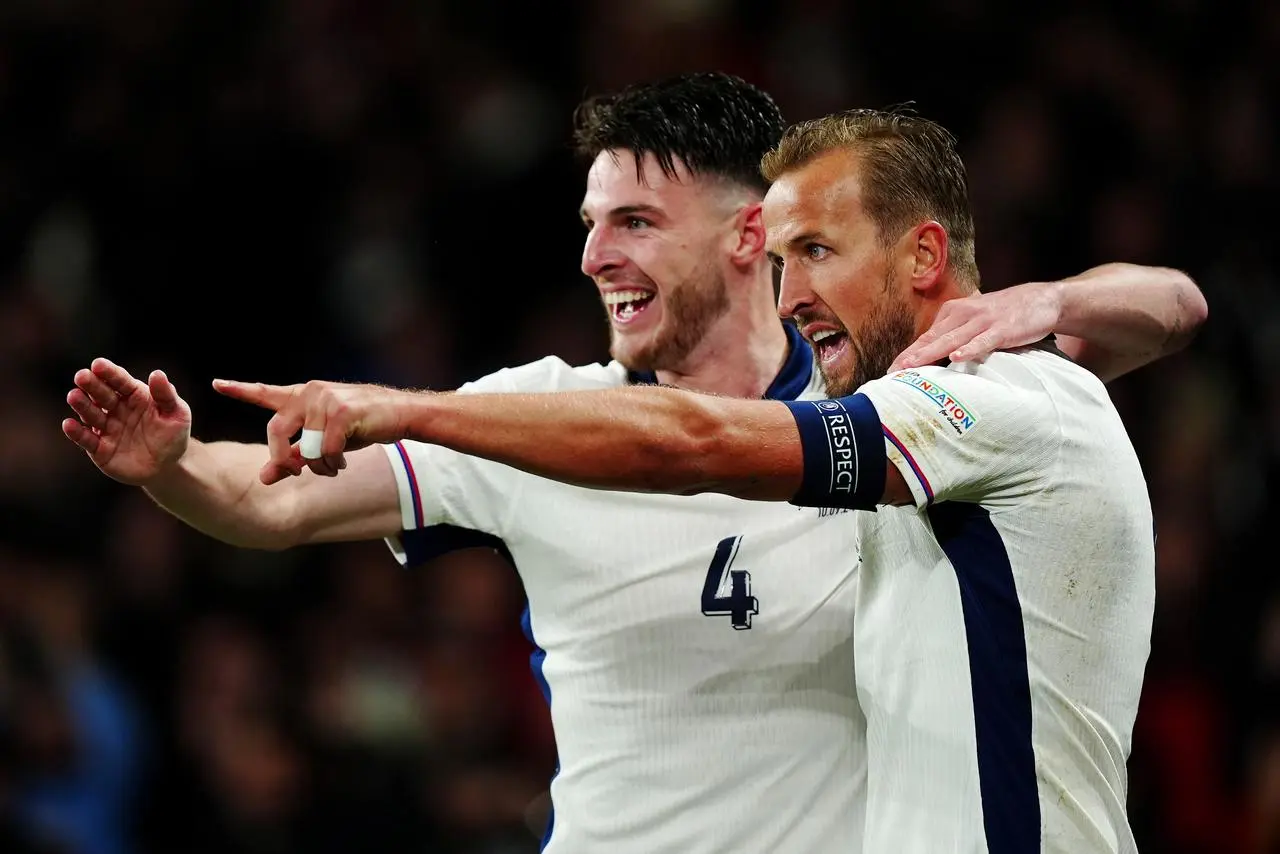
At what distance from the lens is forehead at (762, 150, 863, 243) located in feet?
10.8

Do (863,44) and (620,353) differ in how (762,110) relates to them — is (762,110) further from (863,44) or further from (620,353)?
(863,44)

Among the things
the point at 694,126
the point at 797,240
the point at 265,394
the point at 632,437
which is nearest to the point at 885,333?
the point at 797,240

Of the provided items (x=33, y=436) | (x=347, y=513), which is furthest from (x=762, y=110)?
(x=33, y=436)

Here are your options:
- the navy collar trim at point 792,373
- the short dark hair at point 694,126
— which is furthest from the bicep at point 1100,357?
the short dark hair at point 694,126

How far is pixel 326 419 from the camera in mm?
2590

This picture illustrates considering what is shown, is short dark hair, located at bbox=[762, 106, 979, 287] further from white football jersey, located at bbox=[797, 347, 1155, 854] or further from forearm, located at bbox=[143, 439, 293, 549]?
forearm, located at bbox=[143, 439, 293, 549]

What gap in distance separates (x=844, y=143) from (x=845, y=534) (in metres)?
0.88

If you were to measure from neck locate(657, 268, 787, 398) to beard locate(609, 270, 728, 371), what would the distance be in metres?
0.04

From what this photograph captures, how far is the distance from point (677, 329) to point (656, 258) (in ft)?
0.59

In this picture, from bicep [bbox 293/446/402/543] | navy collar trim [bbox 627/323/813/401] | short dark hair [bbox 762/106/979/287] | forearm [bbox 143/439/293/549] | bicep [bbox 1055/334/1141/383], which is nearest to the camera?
short dark hair [bbox 762/106/979/287]

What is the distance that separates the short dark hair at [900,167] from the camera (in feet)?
10.7

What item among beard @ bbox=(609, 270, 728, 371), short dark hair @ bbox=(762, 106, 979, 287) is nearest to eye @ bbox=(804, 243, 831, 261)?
short dark hair @ bbox=(762, 106, 979, 287)

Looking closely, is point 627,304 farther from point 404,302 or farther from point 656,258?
point 404,302

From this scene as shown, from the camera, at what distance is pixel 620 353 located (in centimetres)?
412
